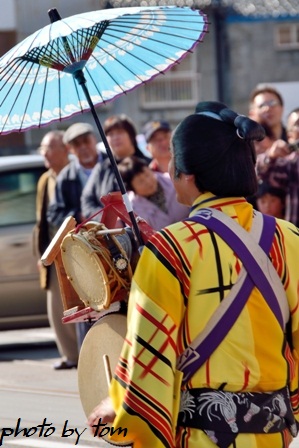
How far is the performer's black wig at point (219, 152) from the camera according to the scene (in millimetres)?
3562

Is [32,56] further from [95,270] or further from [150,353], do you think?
[150,353]

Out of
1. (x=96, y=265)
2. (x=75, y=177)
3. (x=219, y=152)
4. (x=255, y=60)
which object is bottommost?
(x=255, y=60)

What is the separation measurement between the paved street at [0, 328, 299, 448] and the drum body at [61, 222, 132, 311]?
197 centimetres

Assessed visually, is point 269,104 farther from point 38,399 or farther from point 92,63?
point 92,63

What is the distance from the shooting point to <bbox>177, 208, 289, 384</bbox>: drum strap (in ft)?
11.4

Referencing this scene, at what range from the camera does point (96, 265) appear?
150 inches

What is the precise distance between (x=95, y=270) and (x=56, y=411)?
14.3 ft

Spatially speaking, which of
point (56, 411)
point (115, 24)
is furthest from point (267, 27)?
point (115, 24)

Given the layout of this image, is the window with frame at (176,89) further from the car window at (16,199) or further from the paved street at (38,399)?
the car window at (16,199)

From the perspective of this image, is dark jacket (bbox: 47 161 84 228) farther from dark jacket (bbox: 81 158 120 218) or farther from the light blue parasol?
the light blue parasol

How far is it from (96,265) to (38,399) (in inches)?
195

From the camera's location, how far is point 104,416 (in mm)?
3494

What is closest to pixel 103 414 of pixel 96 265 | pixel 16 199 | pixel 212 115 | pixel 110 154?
pixel 96 265

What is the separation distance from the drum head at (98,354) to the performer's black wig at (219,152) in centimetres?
47
